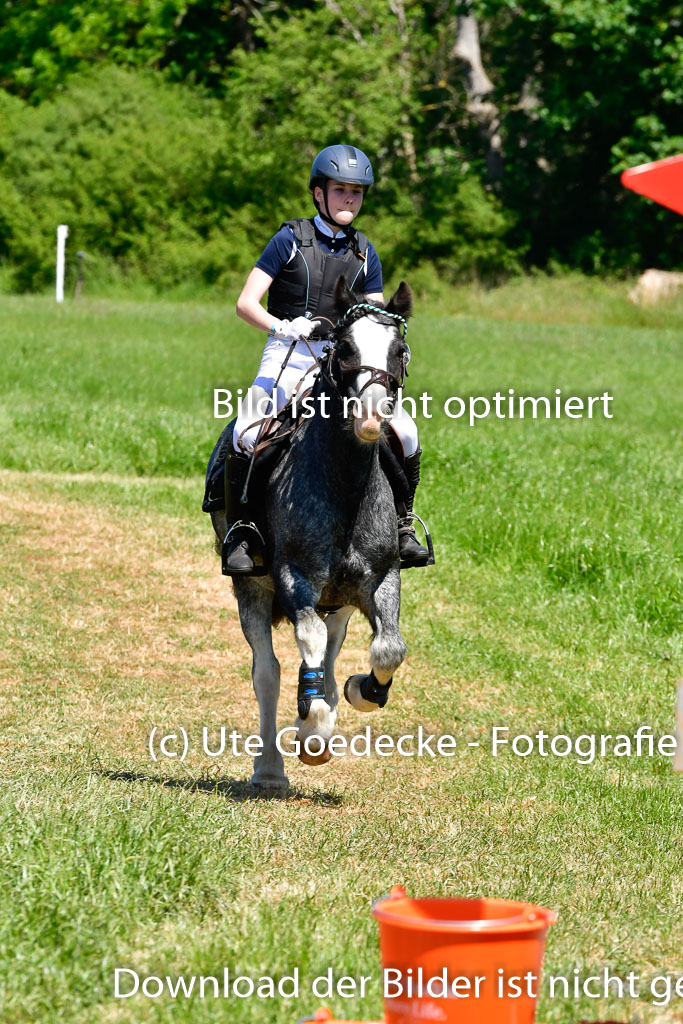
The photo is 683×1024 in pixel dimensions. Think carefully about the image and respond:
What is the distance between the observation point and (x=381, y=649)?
6.46 m

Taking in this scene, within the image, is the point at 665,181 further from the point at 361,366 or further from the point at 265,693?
the point at 265,693

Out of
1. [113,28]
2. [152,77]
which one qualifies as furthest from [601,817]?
[113,28]

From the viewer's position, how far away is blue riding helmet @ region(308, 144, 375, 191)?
7016 mm

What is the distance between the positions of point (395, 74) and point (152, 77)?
1073 centimetres

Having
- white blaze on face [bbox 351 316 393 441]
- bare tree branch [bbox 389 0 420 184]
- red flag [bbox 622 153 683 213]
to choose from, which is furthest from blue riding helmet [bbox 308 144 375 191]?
bare tree branch [bbox 389 0 420 184]

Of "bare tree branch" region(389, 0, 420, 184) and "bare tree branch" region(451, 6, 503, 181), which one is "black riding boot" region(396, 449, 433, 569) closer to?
"bare tree branch" region(451, 6, 503, 181)

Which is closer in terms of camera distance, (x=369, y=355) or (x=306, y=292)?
(x=369, y=355)

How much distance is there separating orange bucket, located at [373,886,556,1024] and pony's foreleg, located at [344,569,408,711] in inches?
111

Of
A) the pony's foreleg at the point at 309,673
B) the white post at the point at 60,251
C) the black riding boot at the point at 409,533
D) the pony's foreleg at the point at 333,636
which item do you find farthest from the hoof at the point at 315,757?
the white post at the point at 60,251

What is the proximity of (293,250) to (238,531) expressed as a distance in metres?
1.56

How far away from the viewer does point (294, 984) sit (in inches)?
163

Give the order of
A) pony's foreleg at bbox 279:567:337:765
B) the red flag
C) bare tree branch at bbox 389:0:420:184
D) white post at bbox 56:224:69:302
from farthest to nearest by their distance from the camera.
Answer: bare tree branch at bbox 389:0:420:184
white post at bbox 56:224:69:302
pony's foreleg at bbox 279:567:337:765
the red flag

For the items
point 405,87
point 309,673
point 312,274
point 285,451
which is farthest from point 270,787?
point 405,87

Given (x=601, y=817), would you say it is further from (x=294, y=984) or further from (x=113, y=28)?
(x=113, y=28)
